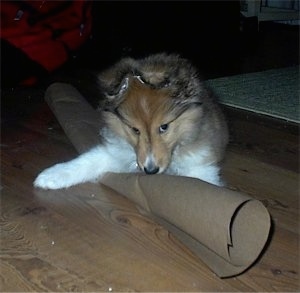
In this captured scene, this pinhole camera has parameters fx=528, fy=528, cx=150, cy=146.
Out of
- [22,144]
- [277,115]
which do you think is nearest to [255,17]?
[277,115]

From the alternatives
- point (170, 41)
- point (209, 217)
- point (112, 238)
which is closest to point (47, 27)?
point (170, 41)

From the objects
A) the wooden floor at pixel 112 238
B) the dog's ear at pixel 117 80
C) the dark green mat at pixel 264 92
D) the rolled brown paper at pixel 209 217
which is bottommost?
the dark green mat at pixel 264 92

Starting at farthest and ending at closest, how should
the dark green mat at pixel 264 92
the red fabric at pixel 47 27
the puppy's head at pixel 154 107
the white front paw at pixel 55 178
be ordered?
the red fabric at pixel 47 27 < the dark green mat at pixel 264 92 < the white front paw at pixel 55 178 < the puppy's head at pixel 154 107

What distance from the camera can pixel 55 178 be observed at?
215cm

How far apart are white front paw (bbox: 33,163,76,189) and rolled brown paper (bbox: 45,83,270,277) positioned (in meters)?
0.32

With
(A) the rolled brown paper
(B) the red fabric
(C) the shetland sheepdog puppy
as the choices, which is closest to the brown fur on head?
(C) the shetland sheepdog puppy

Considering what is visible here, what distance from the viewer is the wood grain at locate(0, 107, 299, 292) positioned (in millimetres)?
1486

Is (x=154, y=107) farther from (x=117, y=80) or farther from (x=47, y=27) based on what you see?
(x=47, y=27)

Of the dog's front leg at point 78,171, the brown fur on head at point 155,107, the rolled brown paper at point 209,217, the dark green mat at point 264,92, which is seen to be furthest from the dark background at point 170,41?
the rolled brown paper at point 209,217

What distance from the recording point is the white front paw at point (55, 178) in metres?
2.14

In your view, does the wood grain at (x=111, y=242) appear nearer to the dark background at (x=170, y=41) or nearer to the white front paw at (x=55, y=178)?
the white front paw at (x=55, y=178)

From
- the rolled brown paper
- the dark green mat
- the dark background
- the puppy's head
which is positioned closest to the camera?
the rolled brown paper

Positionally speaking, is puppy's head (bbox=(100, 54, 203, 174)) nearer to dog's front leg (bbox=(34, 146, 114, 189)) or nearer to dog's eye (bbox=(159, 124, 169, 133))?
dog's eye (bbox=(159, 124, 169, 133))

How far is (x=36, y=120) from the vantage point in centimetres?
317
